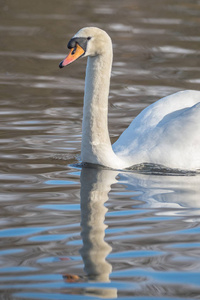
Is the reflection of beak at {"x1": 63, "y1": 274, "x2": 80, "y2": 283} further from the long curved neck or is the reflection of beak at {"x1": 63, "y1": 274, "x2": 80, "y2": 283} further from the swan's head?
the long curved neck

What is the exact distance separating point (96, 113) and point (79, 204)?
133 centimetres

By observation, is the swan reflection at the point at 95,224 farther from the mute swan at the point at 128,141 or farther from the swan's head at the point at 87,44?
the swan's head at the point at 87,44

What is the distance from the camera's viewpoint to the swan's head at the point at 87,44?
7012 mm

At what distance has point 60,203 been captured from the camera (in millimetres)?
6434

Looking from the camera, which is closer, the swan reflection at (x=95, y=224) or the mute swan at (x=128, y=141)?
the swan reflection at (x=95, y=224)

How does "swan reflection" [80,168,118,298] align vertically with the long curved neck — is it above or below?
below

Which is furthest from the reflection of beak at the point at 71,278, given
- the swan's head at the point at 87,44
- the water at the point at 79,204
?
the swan's head at the point at 87,44

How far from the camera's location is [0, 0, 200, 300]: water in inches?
189

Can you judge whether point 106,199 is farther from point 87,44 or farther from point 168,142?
point 87,44

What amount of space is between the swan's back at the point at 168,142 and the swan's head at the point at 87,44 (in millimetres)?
1011

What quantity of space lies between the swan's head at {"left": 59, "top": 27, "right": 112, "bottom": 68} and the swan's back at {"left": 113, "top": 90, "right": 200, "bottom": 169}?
3.32 feet

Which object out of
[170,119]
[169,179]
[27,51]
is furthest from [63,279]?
[27,51]

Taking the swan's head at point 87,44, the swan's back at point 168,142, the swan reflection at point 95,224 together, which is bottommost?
the swan reflection at point 95,224

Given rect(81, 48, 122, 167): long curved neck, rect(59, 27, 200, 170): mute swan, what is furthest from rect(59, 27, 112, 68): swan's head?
rect(81, 48, 122, 167): long curved neck
